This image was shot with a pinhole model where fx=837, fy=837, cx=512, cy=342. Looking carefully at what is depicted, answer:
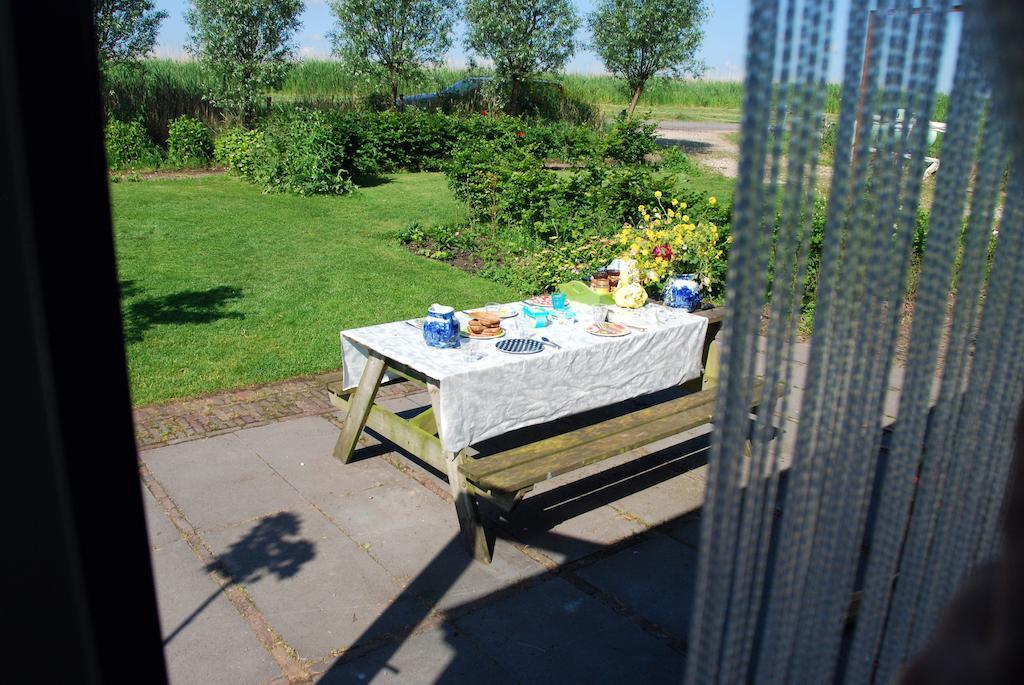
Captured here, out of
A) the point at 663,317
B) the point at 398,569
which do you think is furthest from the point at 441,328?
the point at 663,317

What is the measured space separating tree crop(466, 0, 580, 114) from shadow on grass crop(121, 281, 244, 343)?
55.3ft

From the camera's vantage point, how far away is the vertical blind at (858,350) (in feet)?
3.25

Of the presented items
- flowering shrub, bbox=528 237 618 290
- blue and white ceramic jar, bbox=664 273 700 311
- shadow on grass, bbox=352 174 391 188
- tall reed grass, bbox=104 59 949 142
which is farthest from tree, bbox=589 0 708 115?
blue and white ceramic jar, bbox=664 273 700 311

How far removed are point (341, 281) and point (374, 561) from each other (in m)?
5.34

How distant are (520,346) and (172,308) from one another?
4689mm

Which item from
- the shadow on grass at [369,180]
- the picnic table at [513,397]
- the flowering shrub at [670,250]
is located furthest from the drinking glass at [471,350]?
the shadow on grass at [369,180]

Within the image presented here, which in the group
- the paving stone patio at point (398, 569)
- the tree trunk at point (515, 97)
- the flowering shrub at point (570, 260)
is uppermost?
the tree trunk at point (515, 97)

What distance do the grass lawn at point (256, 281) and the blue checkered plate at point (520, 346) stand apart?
246 centimetres

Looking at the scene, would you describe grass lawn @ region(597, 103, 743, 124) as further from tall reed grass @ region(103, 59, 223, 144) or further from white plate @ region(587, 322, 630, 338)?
white plate @ region(587, 322, 630, 338)

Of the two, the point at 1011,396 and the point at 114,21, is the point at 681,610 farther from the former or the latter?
the point at 114,21

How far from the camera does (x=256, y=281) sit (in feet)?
29.1

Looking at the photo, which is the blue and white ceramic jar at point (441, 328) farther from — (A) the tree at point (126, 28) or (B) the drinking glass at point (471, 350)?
(A) the tree at point (126, 28)

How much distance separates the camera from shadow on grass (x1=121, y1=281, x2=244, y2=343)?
7348mm

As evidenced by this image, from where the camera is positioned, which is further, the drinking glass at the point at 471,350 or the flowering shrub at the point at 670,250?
the flowering shrub at the point at 670,250
